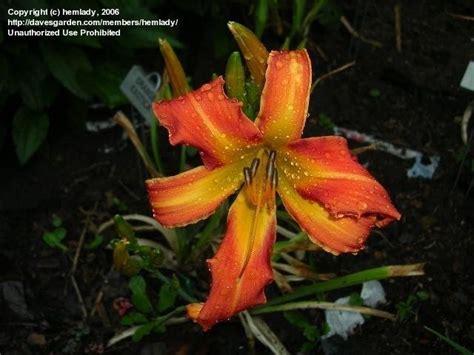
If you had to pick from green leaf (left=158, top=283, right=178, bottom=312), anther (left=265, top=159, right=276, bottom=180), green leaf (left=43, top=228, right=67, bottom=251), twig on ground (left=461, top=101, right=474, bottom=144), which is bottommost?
green leaf (left=158, top=283, right=178, bottom=312)

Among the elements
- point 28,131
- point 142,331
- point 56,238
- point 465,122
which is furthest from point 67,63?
point 465,122

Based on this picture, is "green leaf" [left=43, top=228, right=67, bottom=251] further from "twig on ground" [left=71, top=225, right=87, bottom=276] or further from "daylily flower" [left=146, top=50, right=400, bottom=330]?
"daylily flower" [left=146, top=50, right=400, bottom=330]

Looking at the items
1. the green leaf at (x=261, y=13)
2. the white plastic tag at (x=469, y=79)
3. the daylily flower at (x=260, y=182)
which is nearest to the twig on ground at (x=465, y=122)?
the white plastic tag at (x=469, y=79)

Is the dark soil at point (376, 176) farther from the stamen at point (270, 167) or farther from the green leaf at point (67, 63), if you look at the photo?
the stamen at point (270, 167)

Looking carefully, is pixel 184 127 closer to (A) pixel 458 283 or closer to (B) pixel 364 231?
(B) pixel 364 231

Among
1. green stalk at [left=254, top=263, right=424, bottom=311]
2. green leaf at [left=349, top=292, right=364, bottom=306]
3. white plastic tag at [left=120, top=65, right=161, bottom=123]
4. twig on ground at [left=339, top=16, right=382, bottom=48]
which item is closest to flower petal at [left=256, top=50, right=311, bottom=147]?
green stalk at [left=254, top=263, right=424, bottom=311]

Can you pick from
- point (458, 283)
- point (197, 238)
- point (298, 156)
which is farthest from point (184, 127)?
point (458, 283)

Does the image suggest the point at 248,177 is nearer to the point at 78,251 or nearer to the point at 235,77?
the point at 235,77
